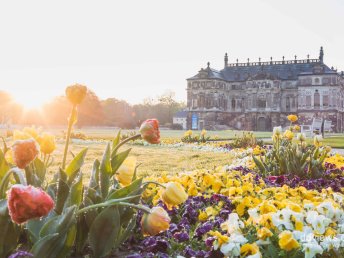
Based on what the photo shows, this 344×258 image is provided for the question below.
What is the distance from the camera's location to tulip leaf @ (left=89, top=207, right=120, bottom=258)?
2279 millimetres

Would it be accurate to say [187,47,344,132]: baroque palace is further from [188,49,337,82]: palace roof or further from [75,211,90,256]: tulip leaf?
[75,211,90,256]: tulip leaf

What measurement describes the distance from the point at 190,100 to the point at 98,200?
64578mm

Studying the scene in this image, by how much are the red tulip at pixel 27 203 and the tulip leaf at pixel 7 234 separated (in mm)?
597

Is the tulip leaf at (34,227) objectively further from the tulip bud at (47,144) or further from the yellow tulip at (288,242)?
the yellow tulip at (288,242)

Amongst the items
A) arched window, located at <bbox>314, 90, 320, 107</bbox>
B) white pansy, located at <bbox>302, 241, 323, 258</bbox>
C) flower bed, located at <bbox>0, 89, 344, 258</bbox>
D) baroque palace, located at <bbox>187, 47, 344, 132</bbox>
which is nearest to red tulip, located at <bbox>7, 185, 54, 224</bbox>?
flower bed, located at <bbox>0, 89, 344, 258</bbox>

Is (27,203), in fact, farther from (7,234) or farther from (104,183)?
(104,183)

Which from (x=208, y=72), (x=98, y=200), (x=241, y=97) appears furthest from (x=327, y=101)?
(x=98, y=200)

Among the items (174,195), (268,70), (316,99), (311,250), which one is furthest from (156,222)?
(268,70)

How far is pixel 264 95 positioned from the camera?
6231 centimetres

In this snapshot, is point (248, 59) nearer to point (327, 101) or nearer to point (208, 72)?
point (208, 72)

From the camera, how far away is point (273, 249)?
250 centimetres

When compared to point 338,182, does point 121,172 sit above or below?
above

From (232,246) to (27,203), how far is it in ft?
4.11

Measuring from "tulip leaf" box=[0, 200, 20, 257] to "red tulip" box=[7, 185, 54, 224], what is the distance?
1.96ft
